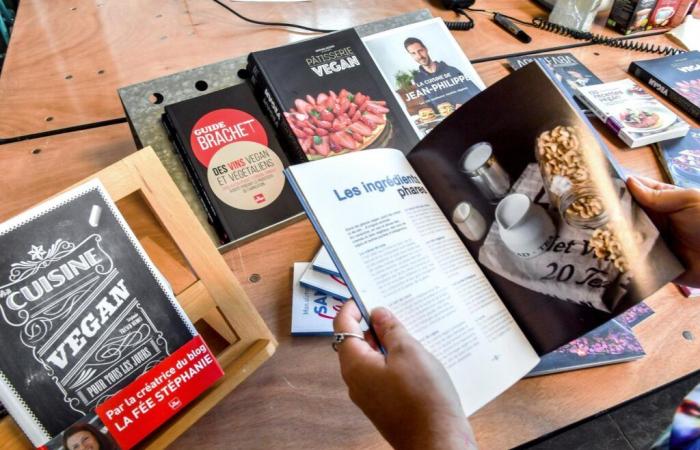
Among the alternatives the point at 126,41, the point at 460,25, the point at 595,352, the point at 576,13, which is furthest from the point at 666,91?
the point at 126,41

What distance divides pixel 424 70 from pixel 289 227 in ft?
1.40

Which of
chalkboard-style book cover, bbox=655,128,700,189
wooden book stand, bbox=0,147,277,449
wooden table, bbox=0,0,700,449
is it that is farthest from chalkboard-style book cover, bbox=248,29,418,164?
chalkboard-style book cover, bbox=655,128,700,189

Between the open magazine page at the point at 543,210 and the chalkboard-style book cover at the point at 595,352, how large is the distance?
79 millimetres

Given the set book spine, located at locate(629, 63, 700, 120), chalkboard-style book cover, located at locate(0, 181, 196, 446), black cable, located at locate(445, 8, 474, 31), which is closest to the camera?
chalkboard-style book cover, located at locate(0, 181, 196, 446)

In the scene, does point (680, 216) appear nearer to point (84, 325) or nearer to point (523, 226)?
point (523, 226)

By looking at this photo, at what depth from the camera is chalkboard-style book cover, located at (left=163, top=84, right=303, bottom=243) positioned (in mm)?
798

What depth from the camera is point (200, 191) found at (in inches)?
31.7

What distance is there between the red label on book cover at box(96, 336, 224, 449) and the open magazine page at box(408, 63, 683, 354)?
1.15ft

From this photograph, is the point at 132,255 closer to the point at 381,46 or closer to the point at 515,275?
the point at 515,275

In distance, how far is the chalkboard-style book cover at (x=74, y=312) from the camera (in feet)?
1.58

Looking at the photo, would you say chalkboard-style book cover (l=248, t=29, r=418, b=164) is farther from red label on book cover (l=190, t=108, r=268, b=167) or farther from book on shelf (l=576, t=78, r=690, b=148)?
book on shelf (l=576, t=78, r=690, b=148)

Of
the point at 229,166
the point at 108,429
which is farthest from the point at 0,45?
the point at 108,429

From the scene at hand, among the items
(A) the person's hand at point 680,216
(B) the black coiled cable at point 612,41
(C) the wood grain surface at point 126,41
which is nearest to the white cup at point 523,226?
(A) the person's hand at point 680,216

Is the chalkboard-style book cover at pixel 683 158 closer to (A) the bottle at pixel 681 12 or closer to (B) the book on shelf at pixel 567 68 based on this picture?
(B) the book on shelf at pixel 567 68
